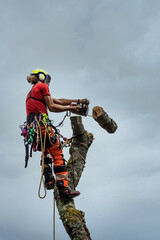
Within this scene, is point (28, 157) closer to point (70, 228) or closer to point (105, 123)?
point (70, 228)

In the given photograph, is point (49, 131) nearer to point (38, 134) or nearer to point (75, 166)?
point (38, 134)

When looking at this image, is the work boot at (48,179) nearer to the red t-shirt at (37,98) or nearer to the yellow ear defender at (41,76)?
the red t-shirt at (37,98)

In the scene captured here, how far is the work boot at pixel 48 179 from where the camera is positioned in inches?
281

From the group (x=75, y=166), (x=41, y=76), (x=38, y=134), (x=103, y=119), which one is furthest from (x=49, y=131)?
(x=103, y=119)

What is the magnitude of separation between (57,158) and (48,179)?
512 millimetres

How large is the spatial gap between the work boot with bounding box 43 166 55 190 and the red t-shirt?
1.32 meters

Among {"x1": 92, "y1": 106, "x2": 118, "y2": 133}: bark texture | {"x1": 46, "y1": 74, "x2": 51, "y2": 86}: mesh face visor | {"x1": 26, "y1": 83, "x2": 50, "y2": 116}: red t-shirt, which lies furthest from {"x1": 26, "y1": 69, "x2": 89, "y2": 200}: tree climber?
{"x1": 92, "y1": 106, "x2": 118, "y2": 133}: bark texture

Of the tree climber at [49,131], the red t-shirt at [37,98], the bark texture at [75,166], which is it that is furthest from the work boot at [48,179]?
the red t-shirt at [37,98]

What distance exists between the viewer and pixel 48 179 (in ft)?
23.6

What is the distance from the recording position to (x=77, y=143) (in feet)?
28.3

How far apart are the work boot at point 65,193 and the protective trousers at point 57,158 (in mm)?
29

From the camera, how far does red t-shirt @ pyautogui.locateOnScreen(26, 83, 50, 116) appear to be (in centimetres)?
723

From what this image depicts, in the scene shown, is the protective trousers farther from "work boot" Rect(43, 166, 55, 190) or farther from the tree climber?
"work boot" Rect(43, 166, 55, 190)

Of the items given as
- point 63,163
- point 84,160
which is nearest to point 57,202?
point 63,163
